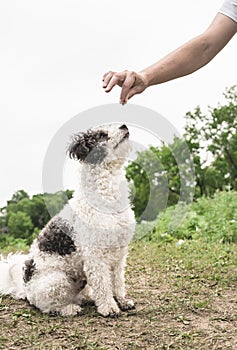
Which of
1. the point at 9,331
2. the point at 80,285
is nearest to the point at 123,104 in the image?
the point at 80,285

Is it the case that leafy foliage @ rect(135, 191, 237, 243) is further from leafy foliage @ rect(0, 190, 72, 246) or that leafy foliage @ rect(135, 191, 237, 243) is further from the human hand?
leafy foliage @ rect(0, 190, 72, 246)

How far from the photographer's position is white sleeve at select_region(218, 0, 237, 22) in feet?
13.8

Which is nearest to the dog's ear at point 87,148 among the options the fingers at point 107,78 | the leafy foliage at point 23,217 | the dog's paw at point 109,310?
the fingers at point 107,78

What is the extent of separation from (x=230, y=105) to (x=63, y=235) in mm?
11863

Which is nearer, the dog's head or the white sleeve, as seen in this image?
the dog's head

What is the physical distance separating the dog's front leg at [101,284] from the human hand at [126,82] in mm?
1255

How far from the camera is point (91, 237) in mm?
4227

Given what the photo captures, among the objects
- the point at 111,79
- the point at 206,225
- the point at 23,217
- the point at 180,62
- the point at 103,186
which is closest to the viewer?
the point at 111,79

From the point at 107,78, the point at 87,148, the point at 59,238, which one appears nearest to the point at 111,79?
the point at 107,78

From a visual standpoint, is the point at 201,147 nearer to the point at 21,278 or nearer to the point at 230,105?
the point at 230,105

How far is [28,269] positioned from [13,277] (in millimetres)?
574

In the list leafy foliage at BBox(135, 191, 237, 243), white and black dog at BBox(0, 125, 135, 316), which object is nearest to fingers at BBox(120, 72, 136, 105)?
white and black dog at BBox(0, 125, 135, 316)

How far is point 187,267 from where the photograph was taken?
19.4ft

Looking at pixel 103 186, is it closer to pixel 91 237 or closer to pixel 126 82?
pixel 91 237
